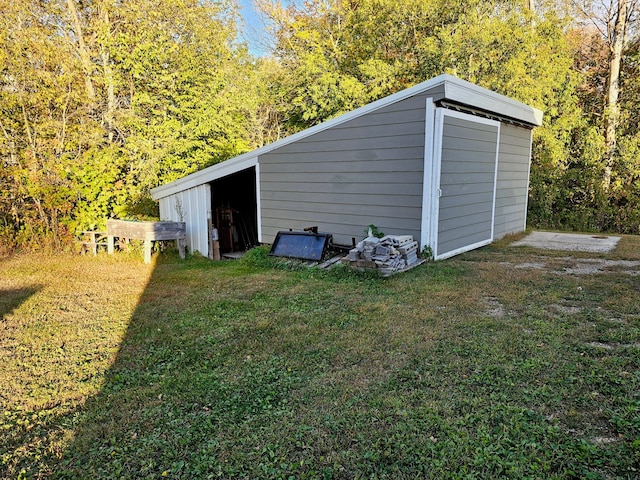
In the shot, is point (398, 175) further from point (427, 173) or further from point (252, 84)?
point (252, 84)

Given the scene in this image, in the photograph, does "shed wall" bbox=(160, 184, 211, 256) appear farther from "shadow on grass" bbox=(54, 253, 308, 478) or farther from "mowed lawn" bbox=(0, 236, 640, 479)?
"shadow on grass" bbox=(54, 253, 308, 478)

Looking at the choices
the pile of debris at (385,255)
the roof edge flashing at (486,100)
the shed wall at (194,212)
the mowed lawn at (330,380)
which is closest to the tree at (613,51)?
the roof edge flashing at (486,100)

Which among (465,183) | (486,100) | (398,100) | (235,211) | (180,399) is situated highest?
(486,100)

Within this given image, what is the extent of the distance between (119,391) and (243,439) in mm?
1008

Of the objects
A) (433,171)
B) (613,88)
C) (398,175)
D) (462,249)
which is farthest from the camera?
(613,88)

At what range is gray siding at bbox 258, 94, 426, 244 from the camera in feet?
18.2

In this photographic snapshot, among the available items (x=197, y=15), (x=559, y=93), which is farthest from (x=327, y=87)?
(x=559, y=93)

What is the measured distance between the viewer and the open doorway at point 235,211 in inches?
320

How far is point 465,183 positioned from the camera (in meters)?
6.13

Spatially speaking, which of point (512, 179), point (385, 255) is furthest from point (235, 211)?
point (512, 179)

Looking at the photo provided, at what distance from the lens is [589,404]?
2254mm

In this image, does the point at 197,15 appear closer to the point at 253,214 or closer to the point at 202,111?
the point at 202,111

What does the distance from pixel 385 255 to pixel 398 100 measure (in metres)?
2.01

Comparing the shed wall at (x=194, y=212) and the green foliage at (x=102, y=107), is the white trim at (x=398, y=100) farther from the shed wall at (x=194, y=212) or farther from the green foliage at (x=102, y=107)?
the green foliage at (x=102, y=107)
